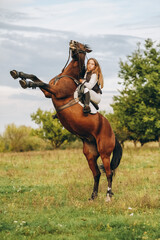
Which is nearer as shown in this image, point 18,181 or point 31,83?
point 31,83

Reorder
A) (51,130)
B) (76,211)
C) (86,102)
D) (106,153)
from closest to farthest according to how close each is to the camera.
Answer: (76,211)
(86,102)
(106,153)
(51,130)

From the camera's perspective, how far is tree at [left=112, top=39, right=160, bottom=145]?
2889 centimetres

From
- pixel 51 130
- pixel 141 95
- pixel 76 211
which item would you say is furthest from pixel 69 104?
pixel 51 130

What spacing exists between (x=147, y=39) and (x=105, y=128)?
26.1 m

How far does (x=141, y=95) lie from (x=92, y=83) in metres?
23.2

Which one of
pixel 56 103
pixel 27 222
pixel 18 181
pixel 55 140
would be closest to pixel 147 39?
pixel 55 140

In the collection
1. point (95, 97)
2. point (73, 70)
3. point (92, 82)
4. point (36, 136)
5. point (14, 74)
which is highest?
point (73, 70)

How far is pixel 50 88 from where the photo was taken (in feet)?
24.7

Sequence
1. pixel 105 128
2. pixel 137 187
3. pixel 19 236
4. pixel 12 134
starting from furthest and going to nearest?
pixel 12 134, pixel 137 187, pixel 105 128, pixel 19 236

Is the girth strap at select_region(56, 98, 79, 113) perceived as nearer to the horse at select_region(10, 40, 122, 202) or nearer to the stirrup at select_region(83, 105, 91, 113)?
the horse at select_region(10, 40, 122, 202)

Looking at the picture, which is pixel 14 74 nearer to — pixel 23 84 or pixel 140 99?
pixel 23 84

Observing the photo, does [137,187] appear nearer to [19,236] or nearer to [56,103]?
[56,103]

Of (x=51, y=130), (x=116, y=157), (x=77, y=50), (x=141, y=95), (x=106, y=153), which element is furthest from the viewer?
(x=51, y=130)

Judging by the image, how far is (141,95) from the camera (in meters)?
30.5
